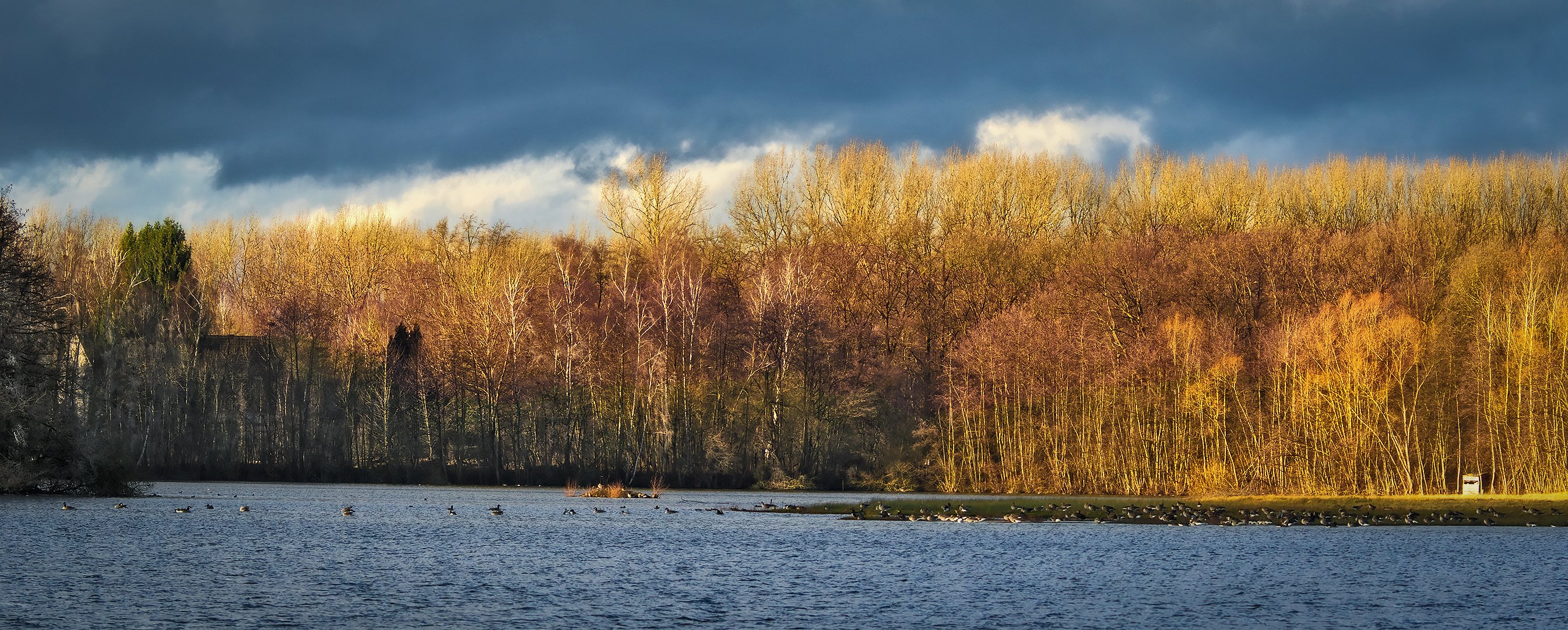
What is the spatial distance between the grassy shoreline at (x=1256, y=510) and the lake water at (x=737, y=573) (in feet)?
9.50

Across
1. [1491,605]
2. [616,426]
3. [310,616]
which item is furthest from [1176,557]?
[616,426]

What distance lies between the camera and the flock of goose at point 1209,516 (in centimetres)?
5431

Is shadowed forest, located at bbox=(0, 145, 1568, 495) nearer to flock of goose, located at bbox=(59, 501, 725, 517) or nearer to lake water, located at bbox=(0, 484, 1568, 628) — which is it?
flock of goose, located at bbox=(59, 501, 725, 517)

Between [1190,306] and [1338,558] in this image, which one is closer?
[1338,558]

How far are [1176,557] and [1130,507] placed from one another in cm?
2028

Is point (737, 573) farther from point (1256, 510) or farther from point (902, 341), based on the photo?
point (902, 341)

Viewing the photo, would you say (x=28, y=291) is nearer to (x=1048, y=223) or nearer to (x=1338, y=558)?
(x=1338, y=558)

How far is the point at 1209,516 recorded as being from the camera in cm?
5728

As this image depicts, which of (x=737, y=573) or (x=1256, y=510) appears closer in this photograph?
(x=737, y=573)

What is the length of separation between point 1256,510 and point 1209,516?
2863mm

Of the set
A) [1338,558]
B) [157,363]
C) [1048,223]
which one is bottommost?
[1338,558]

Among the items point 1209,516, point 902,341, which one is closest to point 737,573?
point 1209,516

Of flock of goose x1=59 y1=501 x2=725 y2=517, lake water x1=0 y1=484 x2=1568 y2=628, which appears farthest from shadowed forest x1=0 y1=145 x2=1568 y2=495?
lake water x1=0 y1=484 x2=1568 y2=628

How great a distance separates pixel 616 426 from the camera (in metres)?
88.3
